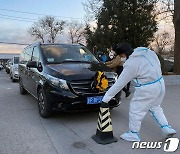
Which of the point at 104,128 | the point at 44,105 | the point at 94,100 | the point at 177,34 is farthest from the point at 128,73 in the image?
the point at 177,34

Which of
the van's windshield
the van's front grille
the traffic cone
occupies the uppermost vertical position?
the van's windshield

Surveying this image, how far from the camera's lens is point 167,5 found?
1831 centimetres

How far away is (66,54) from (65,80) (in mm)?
1643

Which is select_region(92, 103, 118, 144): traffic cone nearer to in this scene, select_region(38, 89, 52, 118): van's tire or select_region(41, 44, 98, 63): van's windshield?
select_region(38, 89, 52, 118): van's tire

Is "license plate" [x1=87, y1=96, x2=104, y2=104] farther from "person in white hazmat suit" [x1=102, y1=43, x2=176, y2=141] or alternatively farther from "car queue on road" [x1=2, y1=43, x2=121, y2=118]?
"person in white hazmat suit" [x1=102, y1=43, x2=176, y2=141]

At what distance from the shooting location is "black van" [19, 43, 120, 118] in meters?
5.54

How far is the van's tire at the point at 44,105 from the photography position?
5789mm

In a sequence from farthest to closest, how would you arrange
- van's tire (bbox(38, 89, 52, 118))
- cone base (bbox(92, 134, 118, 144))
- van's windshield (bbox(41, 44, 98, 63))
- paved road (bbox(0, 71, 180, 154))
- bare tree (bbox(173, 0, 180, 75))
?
1. bare tree (bbox(173, 0, 180, 75))
2. van's windshield (bbox(41, 44, 98, 63))
3. van's tire (bbox(38, 89, 52, 118))
4. cone base (bbox(92, 134, 118, 144))
5. paved road (bbox(0, 71, 180, 154))

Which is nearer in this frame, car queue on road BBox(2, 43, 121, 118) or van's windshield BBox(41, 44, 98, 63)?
car queue on road BBox(2, 43, 121, 118)

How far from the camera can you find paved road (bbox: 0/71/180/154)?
423 cm

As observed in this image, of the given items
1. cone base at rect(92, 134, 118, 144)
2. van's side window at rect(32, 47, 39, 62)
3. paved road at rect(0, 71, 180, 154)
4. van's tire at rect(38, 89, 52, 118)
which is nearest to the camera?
paved road at rect(0, 71, 180, 154)

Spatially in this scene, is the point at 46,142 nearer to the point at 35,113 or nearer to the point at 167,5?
the point at 35,113

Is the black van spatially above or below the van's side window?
below

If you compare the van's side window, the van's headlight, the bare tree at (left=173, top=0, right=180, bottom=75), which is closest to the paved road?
the van's headlight
